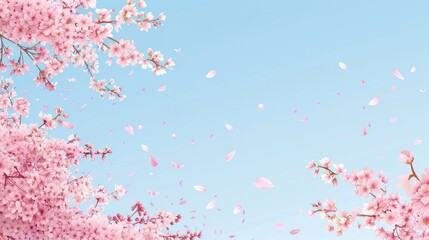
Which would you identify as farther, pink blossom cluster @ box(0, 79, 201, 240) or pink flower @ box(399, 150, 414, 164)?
pink blossom cluster @ box(0, 79, 201, 240)

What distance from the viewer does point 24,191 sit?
7031 mm

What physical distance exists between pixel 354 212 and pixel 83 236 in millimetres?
3764

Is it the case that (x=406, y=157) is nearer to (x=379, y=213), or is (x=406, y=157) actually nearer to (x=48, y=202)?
(x=379, y=213)

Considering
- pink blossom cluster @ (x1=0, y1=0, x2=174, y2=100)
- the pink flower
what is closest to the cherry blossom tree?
pink blossom cluster @ (x1=0, y1=0, x2=174, y2=100)

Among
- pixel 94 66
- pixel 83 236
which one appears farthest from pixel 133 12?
pixel 83 236

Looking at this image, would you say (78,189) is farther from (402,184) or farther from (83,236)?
(402,184)

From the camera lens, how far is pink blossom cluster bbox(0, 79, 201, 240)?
702 centimetres

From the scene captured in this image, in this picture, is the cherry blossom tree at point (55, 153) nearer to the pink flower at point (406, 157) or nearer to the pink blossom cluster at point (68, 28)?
the pink blossom cluster at point (68, 28)

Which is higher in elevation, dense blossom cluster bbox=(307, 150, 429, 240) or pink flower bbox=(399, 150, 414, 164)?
pink flower bbox=(399, 150, 414, 164)

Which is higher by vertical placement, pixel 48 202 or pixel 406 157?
pixel 406 157

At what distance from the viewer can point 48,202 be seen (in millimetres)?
7297

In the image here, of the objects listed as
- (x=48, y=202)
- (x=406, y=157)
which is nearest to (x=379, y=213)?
(x=406, y=157)

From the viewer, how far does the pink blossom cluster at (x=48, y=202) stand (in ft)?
23.0

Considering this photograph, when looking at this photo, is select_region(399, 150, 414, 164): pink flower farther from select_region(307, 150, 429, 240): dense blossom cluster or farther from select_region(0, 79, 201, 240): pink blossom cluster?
select_region(0, 79, 201, 240): pink blossom cluster
